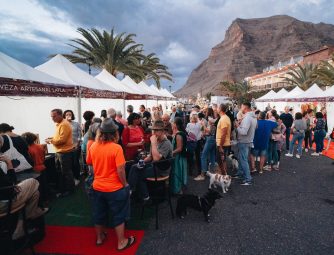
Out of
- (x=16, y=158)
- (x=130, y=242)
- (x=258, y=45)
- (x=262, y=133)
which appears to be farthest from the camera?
(x=258, y=45)

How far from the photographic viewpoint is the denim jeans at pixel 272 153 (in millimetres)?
7408

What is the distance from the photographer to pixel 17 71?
5.52m

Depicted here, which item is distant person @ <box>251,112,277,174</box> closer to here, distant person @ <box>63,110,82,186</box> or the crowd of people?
the crowd of people

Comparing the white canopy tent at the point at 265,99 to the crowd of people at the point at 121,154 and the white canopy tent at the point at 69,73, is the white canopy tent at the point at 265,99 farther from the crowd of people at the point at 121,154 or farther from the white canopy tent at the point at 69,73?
the white canopy tent at the point at 69,73

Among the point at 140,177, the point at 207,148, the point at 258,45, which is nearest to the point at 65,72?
the point at 207,148

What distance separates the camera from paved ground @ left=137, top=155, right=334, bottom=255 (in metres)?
3.36

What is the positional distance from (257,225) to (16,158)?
4240 millimetres

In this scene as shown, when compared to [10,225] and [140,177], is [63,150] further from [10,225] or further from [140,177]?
[10,225]

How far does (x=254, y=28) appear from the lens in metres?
188

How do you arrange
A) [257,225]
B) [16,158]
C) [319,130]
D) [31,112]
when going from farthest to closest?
[319,130], [31,112], [257,225], [16,158]

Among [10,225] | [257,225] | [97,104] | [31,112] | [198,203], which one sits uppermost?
[97,104]

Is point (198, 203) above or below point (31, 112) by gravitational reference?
below

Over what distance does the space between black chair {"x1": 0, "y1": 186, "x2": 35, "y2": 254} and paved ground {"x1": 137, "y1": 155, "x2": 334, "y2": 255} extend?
1647 millimetres

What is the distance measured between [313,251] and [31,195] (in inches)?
160
